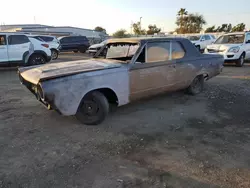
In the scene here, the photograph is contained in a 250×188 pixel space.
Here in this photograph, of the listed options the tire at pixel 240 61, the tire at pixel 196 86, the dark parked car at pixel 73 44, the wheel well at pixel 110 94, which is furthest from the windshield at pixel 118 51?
the dark parked car at pixel 73 44

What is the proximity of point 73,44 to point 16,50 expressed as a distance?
11496 millimetres

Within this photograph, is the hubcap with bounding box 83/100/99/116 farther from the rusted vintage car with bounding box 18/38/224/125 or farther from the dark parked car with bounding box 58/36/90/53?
the dark parked car with bounding box 58/36/90/53

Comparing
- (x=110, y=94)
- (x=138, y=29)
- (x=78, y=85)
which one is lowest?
(x=110, y=94)

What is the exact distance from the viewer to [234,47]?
36.8 feet

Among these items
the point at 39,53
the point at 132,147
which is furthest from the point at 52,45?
the point at 132,147

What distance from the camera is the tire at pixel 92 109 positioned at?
399 cm

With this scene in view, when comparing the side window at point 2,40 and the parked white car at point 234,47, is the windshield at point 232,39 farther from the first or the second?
the side window at point 2,40

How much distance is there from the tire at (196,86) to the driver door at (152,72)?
3.36ft

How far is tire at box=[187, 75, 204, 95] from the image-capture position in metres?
6.01

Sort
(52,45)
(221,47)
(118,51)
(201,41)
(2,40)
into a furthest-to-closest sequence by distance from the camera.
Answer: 1. (201,41)
2. (52,45)
3. (221,47)
4. (2,40)
5. (118,51)

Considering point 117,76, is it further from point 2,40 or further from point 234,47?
point 234,47

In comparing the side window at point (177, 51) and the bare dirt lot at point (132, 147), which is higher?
the side window at point (177, 51)

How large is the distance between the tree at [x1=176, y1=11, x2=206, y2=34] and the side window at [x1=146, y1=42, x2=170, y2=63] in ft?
167

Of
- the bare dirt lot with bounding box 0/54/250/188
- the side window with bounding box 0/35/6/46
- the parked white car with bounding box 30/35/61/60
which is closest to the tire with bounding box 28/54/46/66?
the side window with bounding box 0/35/6/46
